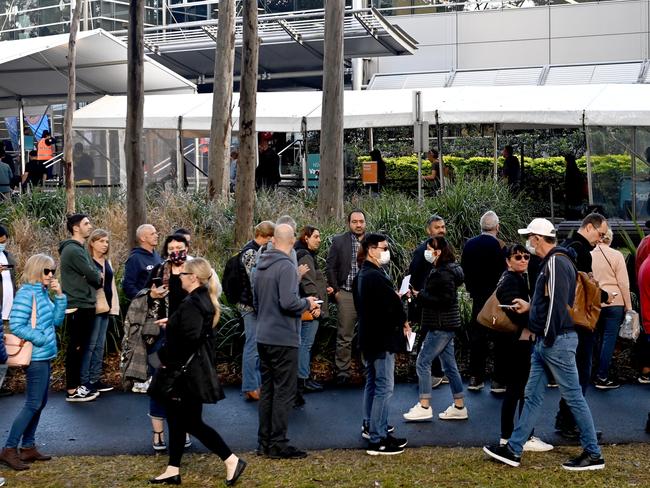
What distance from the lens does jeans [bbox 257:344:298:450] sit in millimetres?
8523

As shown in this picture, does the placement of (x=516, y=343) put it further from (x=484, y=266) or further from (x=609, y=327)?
(x=609, y=327)

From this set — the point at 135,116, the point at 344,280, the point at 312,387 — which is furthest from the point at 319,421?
the point at 135,116

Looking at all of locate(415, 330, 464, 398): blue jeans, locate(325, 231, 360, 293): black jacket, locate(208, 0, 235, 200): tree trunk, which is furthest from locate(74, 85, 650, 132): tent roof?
locate(415, 330, 464, 398): blue jeans

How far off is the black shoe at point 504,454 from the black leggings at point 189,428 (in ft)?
6.96

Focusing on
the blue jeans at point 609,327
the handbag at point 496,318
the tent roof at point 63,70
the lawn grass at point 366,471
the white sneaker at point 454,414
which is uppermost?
the tent roof at point 63,70

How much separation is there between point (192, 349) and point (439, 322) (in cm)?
277

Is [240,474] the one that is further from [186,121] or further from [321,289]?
[186,121]

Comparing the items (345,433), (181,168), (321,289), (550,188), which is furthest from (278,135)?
(345,433)

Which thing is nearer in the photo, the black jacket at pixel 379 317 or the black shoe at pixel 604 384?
the black jacket at pixel 379 317

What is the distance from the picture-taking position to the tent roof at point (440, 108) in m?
18.4

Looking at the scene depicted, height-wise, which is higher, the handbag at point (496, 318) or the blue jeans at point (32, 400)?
the handbag at point (496, 318)

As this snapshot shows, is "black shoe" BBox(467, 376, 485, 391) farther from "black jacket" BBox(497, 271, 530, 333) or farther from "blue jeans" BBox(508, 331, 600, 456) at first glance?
"blue jeans" BBox(508, 331, 600, 456)

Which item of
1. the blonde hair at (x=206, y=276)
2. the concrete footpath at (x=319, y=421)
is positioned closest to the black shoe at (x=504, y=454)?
the concrete footpath at (x=319, y=421)

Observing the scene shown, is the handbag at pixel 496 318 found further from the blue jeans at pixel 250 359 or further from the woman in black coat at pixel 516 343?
the blue jeans at pixel 250 359
